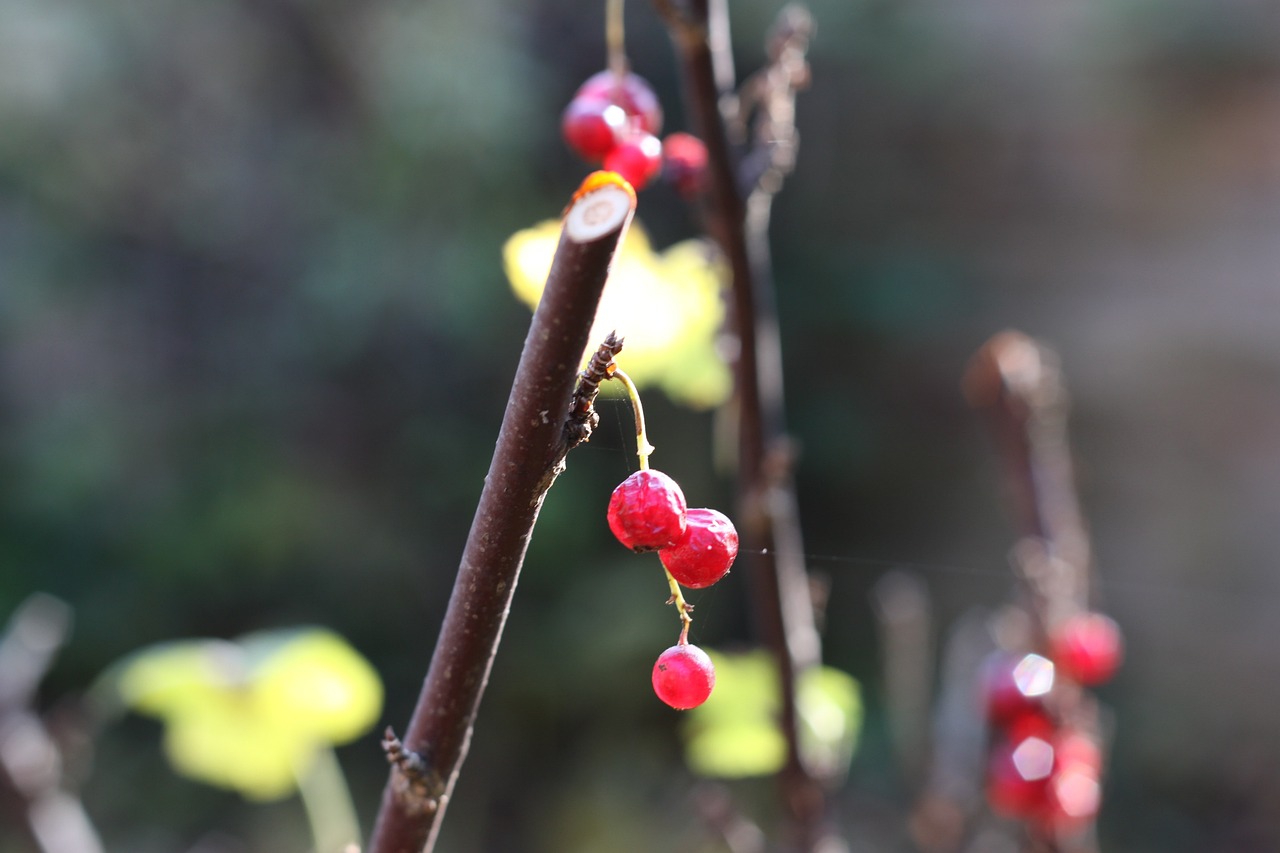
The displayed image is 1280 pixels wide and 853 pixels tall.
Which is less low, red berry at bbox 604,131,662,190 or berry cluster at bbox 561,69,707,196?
berry cluster at bbox 561,69,707,196

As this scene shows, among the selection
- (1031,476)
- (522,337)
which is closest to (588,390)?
(1031,476)

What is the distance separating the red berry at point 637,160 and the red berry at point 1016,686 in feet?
1.48

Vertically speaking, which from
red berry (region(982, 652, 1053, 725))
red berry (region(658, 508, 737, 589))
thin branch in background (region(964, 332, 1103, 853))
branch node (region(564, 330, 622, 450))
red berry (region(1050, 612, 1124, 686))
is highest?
thin branch in background (region(964, 332, 1103, 853))

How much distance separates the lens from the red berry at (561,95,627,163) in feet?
1.81

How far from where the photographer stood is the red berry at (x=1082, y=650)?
71 cm

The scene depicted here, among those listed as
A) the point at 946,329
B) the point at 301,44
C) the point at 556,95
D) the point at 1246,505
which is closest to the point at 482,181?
the point at 556,95

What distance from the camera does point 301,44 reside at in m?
2.87

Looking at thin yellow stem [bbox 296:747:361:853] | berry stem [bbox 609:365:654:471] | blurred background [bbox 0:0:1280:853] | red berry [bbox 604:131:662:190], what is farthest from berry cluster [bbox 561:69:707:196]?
blurred background [bbox 0:0:1280:853]

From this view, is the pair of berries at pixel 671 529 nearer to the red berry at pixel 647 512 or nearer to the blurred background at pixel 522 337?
the red berry at pixel 647 512

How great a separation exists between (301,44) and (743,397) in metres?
2.75

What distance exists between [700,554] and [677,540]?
1cm

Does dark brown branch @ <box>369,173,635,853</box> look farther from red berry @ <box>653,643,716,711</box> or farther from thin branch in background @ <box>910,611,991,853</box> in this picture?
thin branch in background @ <box>910,611,991,853</box>

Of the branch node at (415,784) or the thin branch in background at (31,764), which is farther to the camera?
the thin branch in background at (31,764)

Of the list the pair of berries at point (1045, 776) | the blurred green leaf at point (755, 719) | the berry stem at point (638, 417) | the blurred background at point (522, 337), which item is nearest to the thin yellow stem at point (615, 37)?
the berry stem at point (638, 417)
